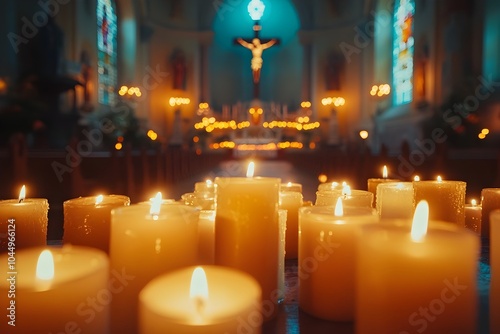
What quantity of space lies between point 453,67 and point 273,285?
903 centimetres

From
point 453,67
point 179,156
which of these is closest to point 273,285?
point 179,156

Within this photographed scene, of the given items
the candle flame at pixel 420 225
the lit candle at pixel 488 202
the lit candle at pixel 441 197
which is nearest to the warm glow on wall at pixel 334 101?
the lit candle at pixel 488 202

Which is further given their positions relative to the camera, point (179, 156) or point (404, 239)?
point (179, 156)

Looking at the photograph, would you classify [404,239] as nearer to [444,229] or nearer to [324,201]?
[444,229]

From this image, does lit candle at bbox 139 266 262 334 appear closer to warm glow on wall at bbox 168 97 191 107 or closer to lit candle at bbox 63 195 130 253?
lit candle at bbox 63 195 130 253

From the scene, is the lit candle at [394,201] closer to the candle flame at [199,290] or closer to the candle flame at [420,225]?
the candle flame at [420,225]

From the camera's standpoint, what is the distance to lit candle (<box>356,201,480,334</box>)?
0.42 meters

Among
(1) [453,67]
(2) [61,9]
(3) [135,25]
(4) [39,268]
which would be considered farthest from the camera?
(3) [135,25]

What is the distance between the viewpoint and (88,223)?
754 mm

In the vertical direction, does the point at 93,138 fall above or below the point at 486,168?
Answer: above

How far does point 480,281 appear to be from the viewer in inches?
30.3

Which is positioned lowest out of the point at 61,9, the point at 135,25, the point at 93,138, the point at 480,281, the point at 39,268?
the point at 480,281

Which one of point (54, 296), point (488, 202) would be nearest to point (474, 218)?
point (488, 202)

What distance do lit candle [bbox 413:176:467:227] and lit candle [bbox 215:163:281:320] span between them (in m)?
0.37
